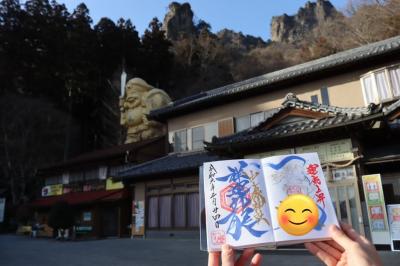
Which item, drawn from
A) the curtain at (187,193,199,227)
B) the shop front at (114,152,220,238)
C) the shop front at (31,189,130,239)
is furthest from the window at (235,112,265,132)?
the shop front at (31,189,130,239)

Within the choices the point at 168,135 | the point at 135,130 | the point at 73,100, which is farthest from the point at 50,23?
the point at 168,135

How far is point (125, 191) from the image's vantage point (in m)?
19.7

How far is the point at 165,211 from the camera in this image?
675 inches

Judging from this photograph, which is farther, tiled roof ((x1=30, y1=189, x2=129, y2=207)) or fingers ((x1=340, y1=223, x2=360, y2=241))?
tiled roof ((x1=30, y1=189, x2=129, y2=207))

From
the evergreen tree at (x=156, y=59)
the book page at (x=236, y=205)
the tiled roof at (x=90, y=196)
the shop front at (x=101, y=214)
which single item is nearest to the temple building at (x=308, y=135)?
the tiled roof at (x=90, y=196)

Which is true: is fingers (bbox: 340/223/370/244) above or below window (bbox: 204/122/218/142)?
below

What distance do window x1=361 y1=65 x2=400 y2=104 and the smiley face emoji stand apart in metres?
13.6

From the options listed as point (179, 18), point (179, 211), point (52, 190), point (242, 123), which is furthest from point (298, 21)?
point (179, 211)

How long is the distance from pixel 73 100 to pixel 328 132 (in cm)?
3086

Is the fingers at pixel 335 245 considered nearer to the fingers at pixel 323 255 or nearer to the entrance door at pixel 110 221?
the fingers at pixel 323 255

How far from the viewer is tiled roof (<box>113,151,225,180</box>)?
15.8 meters

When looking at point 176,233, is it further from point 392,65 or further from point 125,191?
point 392,65

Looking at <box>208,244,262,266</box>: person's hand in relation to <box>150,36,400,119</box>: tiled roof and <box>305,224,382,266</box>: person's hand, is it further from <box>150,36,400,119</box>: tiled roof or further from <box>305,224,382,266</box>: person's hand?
<box>150,36,400,119</box>: tiled roof

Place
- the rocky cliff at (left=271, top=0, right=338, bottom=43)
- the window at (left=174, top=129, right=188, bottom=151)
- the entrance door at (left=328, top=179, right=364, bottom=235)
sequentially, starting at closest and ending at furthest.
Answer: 1. the entrance door at (left=328, top=179, right=364, bottom=235)
2. the window at (left=174, top=129, right=188, bottom=151)
3. the rocky cliff at (left=271, top=0, right=338, bottom=43)
